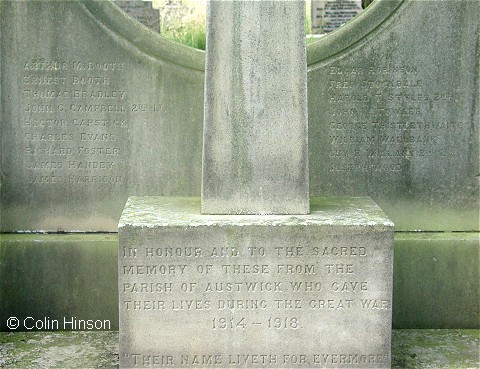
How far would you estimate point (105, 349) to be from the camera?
241 inches

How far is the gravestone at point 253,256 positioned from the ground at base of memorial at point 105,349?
2.50 feet

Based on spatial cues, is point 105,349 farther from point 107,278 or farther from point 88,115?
point 88,115

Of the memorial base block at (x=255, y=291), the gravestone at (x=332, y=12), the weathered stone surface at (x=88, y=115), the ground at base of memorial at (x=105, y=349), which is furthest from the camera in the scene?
→ the gravestone at (x=332, y=12)

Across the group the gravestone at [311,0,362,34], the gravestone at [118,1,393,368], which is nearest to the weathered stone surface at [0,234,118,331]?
the gravestone at [118,1,393,368]

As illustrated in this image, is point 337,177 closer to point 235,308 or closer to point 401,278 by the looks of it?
point 401,278

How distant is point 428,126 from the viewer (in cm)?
667

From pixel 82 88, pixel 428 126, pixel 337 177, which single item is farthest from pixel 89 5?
pixel 428 126

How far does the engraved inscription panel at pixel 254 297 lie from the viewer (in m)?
5.09

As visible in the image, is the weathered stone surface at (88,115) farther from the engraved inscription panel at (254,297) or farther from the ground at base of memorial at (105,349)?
the engraved inscription panel at (254,297)

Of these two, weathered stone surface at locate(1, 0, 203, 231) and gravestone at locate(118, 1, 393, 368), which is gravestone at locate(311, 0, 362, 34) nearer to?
weathered stone surface at locate(1, 0, 203, 231)

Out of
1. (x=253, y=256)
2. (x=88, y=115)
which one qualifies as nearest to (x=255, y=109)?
(x=253, y=256)

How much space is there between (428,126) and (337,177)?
2.44ft

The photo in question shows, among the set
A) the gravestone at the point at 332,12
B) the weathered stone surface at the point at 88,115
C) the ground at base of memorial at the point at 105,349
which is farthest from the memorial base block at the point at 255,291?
the gravestone at the point at 332,12

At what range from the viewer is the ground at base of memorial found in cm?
587
